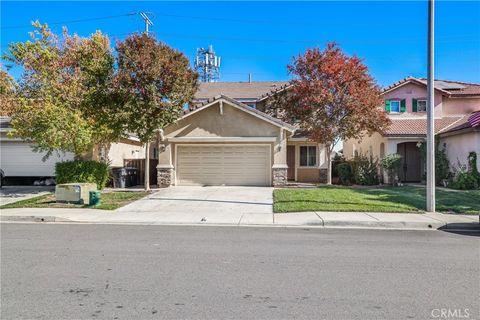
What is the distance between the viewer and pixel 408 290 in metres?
5.01

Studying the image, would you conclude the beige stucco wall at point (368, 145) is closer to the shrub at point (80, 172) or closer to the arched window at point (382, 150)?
the arched window at point (382, 150)

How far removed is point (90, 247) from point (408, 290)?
5.88m

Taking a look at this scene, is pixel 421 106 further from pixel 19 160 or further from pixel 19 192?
pixel 19 160

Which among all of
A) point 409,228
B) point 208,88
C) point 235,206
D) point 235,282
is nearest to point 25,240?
point 235,282

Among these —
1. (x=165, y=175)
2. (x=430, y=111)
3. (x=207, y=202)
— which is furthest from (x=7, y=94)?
(x=430, y=111)

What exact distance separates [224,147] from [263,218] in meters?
9.48

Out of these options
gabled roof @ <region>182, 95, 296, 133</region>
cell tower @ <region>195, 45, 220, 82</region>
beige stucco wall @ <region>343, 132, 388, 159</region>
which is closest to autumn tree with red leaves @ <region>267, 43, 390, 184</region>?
gabled roof @ <region>182, 95, 296, 133</region>

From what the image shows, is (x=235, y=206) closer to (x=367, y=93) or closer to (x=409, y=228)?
(x=409, y=228)

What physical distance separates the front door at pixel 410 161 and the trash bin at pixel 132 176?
16.3m

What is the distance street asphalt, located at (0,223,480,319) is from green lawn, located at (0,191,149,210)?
4517 millimetres

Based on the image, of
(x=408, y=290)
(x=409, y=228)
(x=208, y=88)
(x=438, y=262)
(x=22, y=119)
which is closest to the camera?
(x=408, y=290)

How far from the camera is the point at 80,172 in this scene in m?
17.5

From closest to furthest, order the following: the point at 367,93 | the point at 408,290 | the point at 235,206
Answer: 1. the point at 408,290
2. the point at 235,206
3. the point at 367,93

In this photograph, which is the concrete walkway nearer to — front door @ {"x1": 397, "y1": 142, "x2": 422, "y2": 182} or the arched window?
the arched window
